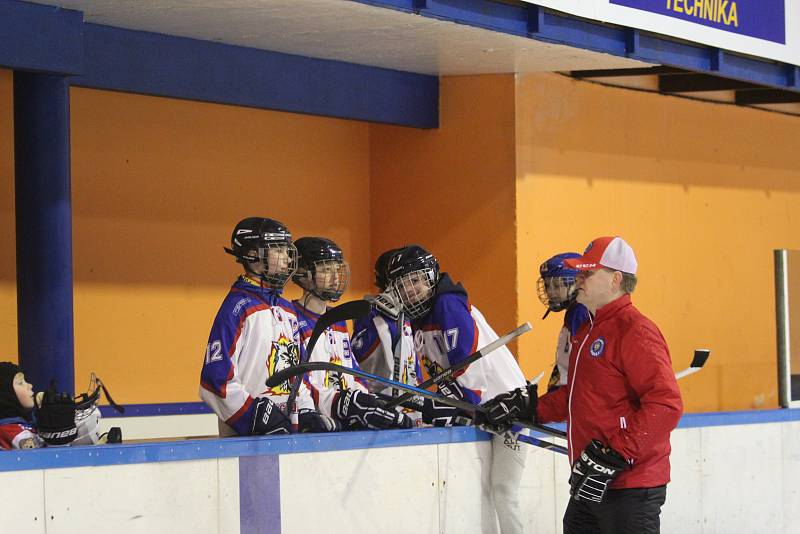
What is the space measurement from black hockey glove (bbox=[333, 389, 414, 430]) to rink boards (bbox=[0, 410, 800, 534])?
0.09 metres

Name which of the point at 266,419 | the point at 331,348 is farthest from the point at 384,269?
the point at 266,419

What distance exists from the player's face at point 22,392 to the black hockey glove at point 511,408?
1985 millimetres

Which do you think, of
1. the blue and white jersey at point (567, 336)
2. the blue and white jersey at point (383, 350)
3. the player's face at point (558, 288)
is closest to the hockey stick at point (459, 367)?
the blue and white jersey at point (383, 350)

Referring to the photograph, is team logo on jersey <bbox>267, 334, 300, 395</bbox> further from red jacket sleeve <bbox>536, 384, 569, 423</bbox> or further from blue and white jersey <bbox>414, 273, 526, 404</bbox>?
red jacket sleeve <bbox>536, 384, 569, 423</bbox>

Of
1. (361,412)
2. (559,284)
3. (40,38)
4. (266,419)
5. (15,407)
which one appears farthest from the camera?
(559,284)

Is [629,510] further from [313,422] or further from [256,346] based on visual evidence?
[256,346]

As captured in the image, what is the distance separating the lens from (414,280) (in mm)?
6699

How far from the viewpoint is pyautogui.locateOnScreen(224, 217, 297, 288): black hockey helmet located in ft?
20.2

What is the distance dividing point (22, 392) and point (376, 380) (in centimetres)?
151

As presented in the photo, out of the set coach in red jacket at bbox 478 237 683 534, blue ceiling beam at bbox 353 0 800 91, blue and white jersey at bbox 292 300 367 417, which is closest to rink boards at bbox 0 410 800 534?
blue and white jersey at bbox 292 300 367 417

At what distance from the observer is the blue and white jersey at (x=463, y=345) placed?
6.63m

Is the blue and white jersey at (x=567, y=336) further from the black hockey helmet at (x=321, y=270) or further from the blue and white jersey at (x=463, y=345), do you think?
the black hockey helmet at (x=321, y=270)

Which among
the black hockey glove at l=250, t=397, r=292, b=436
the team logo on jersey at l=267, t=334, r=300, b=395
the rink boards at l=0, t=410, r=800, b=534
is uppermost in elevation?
the team logo on jersey at l=267, t=334, r=300, b=395

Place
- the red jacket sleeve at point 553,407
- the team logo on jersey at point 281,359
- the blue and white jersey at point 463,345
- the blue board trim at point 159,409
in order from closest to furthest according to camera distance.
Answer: the red jacket sleeve at point 553,407
the team logo on jersey at point 281,359
the blue and white jersey at point 463,345
the blue board trim at point 159,409
